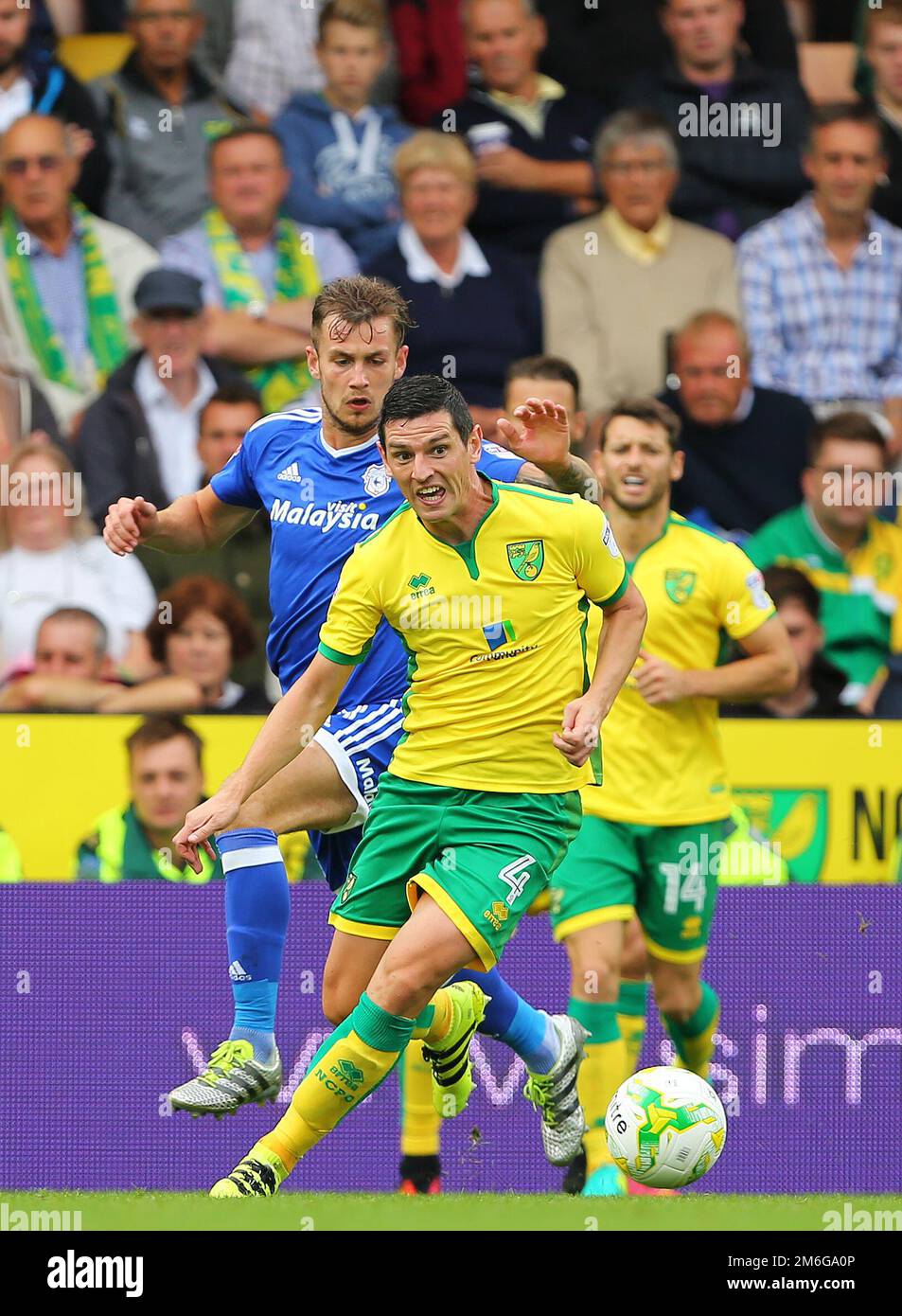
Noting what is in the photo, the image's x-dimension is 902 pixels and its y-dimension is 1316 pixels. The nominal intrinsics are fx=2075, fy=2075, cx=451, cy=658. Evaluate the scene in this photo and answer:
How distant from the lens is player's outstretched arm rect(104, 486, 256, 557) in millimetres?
6345

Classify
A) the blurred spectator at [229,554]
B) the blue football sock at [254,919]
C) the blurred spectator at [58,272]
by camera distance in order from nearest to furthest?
the blue football sock at [254,919], the blurred spectator at [229,554], the blurred spectator at [58,272]

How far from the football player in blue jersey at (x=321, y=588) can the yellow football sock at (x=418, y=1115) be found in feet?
2.52

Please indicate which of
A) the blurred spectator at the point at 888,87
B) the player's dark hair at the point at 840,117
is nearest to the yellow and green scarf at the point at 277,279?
the player's dark hair at the point at 840,117

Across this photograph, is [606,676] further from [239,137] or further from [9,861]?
[239,137]

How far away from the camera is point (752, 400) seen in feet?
33.4

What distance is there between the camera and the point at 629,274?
10.2 metres

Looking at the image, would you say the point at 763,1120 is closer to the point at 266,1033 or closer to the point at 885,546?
the point at 266,1033

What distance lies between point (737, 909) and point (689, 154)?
4.15 m

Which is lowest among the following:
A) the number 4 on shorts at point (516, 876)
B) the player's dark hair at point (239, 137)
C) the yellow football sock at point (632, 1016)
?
the yellow football sock at point (632, 1016)

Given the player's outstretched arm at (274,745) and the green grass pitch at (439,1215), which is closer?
the green grass pitch at (439,1215)

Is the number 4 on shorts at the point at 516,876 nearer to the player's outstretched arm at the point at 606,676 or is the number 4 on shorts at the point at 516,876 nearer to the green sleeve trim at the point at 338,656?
the player's outstretched arm at the point at 606,676

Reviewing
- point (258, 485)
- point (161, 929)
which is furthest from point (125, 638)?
point (258, 485)

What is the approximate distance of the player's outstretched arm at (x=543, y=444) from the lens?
6098 mm

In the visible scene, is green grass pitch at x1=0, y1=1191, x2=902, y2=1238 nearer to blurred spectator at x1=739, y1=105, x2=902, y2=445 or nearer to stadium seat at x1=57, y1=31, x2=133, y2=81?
blurred spectator at x1=739, y1=105, x2=902, y2=445
